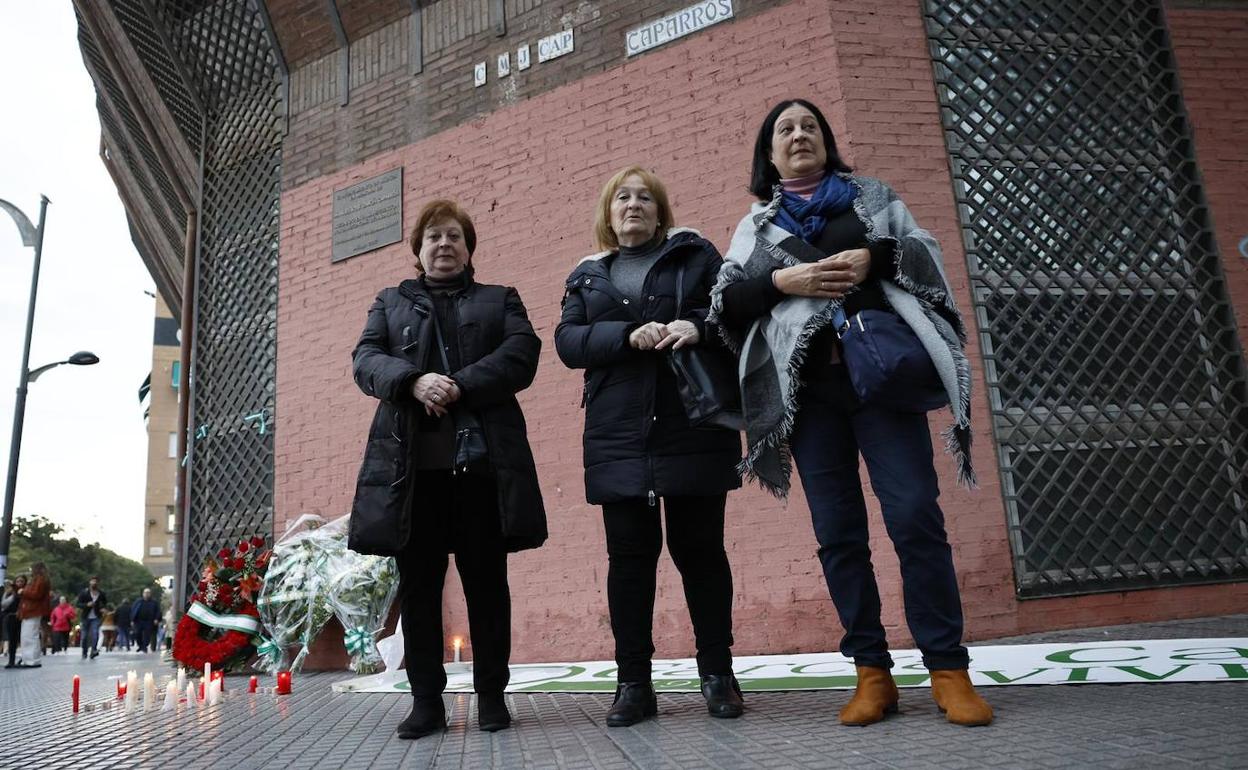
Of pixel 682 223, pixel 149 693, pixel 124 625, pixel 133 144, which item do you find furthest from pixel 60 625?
Answer: pixel 682 223

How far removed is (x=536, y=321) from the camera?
656 centimetres

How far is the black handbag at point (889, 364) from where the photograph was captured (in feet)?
8.30

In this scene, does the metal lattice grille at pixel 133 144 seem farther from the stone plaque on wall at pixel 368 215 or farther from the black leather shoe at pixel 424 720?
the black leather shoe at pixel 424 720

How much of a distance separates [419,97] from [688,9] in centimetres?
250

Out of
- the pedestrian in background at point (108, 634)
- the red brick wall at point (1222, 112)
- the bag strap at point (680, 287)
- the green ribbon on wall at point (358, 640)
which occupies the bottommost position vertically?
the pedestrian in background at point (108, 634)

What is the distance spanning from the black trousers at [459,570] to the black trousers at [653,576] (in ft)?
1.36

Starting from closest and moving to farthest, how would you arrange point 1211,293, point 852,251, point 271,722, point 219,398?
point 852,251
point 271,722
point 1211,293
point 219,398

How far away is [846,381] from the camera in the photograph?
2.73 metres

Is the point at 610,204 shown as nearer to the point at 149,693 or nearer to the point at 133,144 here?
the point at 149,693

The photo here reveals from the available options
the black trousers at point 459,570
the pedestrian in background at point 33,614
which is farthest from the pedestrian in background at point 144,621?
the black trousers at point 459,570

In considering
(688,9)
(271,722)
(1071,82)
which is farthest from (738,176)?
(271,722)

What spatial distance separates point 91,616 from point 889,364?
53.9 feet

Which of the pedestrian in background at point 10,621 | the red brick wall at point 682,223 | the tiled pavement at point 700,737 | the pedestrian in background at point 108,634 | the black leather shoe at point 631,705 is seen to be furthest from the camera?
the pedestrian in background at point 108,634

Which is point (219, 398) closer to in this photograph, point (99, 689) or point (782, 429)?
point (99, 689)
